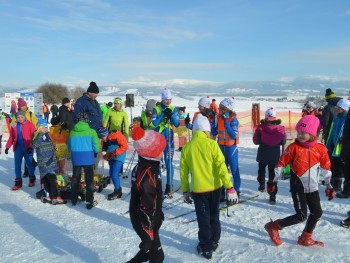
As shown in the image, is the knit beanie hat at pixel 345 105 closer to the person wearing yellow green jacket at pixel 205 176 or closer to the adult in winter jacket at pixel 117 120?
the person wearing yellow green jacket at pixel 205 176

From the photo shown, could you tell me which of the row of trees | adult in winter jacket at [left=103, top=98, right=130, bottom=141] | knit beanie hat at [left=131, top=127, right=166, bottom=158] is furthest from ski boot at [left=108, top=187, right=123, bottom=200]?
the row of trees

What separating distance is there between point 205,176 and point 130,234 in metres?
1.65

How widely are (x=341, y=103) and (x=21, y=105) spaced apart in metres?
7.72

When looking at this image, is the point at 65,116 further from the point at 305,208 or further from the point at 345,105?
the point at 345,105

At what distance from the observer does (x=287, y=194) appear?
637 centimetres

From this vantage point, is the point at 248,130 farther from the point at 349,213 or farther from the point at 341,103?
the point at 349,213

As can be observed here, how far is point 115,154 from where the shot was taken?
20.7 ft

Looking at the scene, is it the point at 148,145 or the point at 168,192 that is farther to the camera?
the point at 168,192

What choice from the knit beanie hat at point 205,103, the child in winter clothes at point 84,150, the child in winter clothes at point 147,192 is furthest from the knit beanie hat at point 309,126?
the child in winter clothes at point 84,150

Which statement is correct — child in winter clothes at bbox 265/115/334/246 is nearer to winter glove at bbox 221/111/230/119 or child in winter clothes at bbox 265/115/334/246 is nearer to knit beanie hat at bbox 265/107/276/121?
winter glove at bbox 221/111/230/119

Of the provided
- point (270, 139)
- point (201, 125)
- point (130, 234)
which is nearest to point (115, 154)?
point (130, 234)

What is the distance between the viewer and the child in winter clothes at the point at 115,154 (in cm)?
634

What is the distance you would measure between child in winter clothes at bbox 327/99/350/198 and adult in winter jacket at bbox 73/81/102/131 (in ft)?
15.7

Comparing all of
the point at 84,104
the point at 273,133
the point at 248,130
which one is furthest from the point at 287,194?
the point at 248,130
